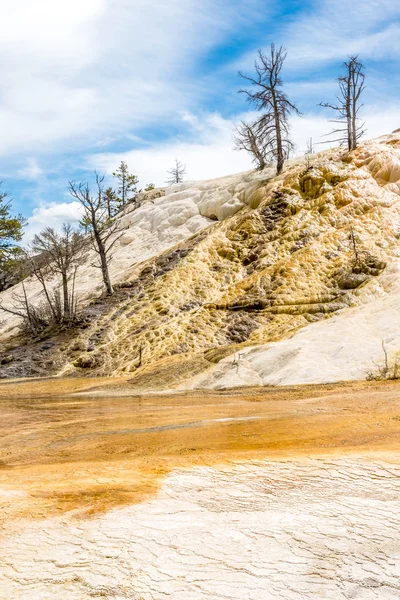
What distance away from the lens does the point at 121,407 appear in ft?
32.6

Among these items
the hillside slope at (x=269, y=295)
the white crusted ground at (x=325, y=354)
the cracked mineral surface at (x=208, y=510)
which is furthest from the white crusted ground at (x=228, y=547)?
the hillside slope at (x=269, y=295)

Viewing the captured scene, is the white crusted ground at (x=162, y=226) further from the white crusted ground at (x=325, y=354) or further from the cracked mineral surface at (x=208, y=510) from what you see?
the cracked mineral surface at (x=208, y=510)

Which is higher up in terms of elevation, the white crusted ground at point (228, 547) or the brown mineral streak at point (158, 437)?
the white crusted ground at point (228, 547)

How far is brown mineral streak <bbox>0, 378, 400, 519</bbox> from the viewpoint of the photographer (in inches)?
168

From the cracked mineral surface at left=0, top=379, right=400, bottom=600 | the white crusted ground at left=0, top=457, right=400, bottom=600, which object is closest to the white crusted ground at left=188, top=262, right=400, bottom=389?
the cracked mineral surface at left=0, top=379, right=400, bottom=600

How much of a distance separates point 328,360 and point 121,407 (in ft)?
16.2

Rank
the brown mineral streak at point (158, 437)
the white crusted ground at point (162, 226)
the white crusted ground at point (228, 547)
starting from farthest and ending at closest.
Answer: the white crusted ground at point (162, 226)
the brown mineral streak at point (158, 437)
the white crusted ground at point (228, 547)

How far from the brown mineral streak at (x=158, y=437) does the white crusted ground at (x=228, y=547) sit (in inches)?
16.8

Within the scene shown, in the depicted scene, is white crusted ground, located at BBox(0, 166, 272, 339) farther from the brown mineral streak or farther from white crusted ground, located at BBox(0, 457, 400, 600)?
white crusted ground, located at BBox(0, 457, 400, 600)

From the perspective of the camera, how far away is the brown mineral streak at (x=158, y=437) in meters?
4.26

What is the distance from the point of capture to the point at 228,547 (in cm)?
312

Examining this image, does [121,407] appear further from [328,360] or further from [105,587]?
[105,587]

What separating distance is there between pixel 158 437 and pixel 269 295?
12.5 metres

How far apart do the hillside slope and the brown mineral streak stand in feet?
8.29
